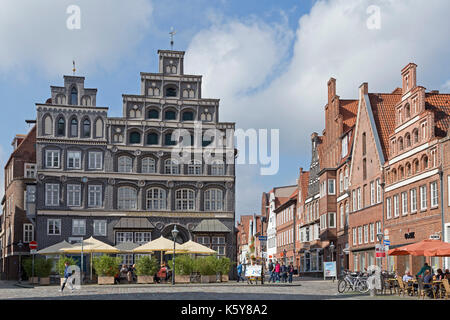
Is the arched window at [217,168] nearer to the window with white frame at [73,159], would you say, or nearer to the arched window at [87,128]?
the arched window at [87,128]

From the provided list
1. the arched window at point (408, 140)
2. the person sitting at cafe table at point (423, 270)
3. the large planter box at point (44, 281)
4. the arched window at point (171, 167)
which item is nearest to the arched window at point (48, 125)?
the arched window at point (171, 167)

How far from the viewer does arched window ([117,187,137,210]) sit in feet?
205

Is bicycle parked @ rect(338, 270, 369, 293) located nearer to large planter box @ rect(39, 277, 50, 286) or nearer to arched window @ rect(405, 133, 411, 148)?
arched window @ rect(405, 133, 411, 148)

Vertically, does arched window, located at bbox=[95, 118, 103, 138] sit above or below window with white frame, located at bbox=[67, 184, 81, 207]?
above

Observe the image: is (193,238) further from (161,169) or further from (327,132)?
(327,132)

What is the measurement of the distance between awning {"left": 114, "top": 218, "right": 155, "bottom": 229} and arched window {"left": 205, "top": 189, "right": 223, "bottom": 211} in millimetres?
5212

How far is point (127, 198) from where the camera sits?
62.7m

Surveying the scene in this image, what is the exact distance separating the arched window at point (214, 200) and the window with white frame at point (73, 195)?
11.0 m

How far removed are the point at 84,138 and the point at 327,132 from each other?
22986 mm

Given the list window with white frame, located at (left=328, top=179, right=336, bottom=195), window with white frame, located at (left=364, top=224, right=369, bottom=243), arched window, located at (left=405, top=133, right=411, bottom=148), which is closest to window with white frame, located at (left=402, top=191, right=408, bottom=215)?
arched window, located at (left=405, top=133, right=411, bottom=148)

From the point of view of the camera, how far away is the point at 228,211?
2484 inches

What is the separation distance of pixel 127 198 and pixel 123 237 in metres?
3.39

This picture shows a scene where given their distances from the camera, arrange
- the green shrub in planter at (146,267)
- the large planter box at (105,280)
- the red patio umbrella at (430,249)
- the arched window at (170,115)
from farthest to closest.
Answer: the arched window at (170,115), the green shrub in planter at (146,267), the large planter box at (105,280), the red patio umbrella at (430,249)

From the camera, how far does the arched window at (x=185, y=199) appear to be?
6312 centimetres
